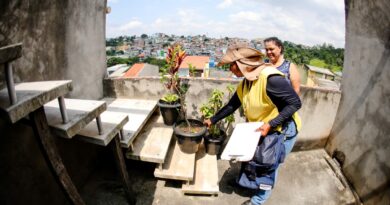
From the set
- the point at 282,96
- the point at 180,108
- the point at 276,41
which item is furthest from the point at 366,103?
the point at 180,108

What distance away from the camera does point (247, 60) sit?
2.51 metres

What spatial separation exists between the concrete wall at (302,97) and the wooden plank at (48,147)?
2517 mm

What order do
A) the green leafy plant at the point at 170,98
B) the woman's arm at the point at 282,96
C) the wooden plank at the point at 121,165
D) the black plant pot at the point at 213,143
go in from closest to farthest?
the woman's arm at the point at 282,96 → the wooden plank at the point at 121,165 → the black plant pot at the point at 213,143 → the green leafy plant at the point at 170,98

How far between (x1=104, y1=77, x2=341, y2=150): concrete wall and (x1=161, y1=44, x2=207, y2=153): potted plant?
233 mm

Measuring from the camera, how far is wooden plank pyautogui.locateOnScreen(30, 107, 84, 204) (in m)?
1.62

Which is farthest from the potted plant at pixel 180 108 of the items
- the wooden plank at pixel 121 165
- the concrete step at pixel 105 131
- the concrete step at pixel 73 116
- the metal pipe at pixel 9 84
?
the metal pipe at pixel 9 84

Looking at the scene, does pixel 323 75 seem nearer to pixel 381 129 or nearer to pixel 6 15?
pixel 381 129

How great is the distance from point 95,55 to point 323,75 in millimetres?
38505

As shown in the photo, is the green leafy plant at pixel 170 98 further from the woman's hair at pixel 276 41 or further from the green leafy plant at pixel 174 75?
the woman's hair at pixel 276 41

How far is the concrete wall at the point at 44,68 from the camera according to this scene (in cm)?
206

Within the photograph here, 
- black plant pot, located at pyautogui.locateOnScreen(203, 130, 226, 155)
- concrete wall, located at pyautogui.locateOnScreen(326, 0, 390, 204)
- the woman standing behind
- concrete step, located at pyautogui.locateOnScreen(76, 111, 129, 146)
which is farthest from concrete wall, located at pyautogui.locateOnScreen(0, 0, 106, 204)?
concrete wall, located at pyautogui.locateOnScreen(326, 0, 390, 204)

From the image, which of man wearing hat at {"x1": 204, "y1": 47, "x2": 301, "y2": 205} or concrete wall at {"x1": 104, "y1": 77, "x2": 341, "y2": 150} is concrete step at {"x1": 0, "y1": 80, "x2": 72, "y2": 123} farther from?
concrete wall at {"x1": 104, "y1": 77, "x2": 341, "y2": 150}

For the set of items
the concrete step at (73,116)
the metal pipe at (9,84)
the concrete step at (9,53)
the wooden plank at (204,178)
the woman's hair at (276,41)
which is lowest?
the wooden plank at (204,178)

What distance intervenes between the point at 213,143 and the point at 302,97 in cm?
180
